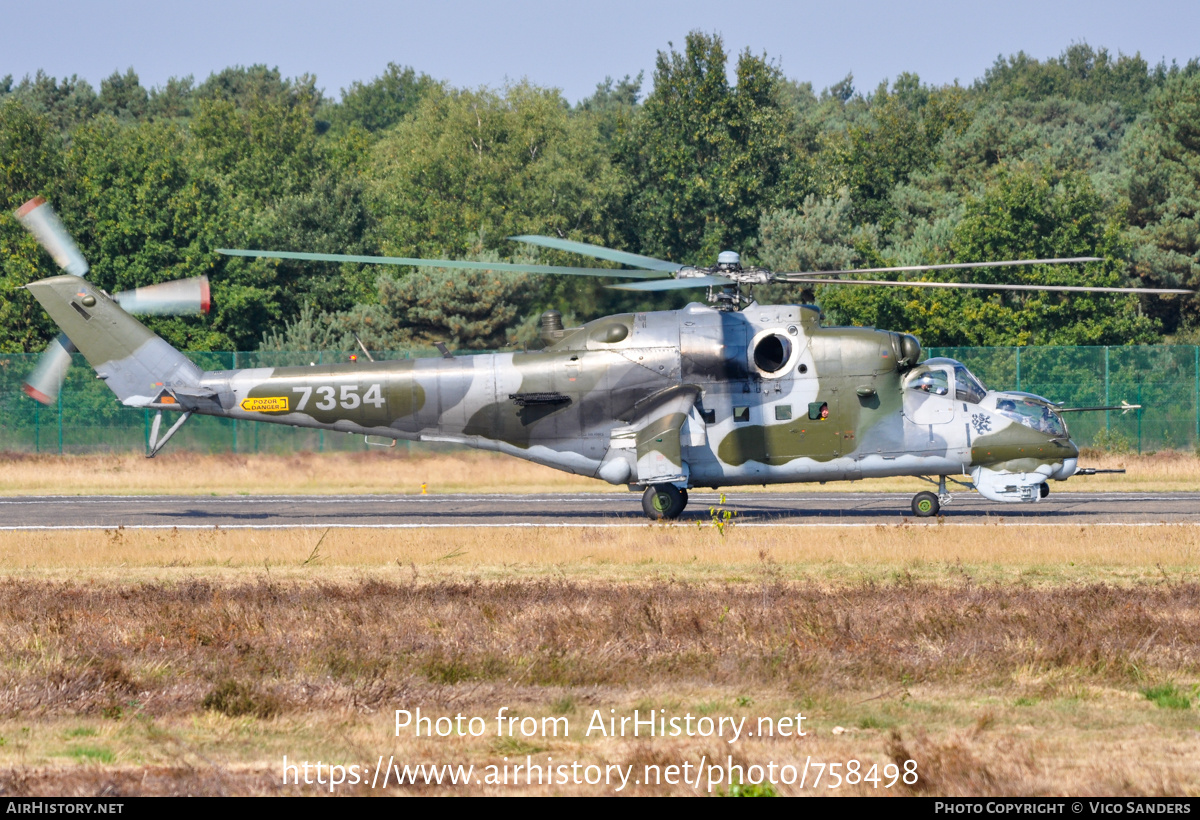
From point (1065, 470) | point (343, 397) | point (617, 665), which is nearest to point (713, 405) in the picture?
point (1065, 470)

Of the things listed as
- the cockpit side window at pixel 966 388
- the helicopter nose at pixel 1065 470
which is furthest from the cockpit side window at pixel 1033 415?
the helicopter nose at pixel 1065 470

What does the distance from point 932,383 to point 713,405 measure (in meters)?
4.06

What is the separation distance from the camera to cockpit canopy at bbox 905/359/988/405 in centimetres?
2312

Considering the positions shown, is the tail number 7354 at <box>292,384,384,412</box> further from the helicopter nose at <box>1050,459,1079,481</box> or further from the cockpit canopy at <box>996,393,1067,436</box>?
the helicopter nose at <box>1050,459,1079,481</box>

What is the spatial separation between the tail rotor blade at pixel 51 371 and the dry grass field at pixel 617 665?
18.8 ft

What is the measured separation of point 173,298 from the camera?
2306 cm

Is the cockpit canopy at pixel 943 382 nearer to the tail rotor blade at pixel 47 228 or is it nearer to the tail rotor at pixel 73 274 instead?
the tail rotor at pixel 73 274

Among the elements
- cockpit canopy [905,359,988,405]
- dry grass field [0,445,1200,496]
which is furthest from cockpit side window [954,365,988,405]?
dry grass field [0,445,1200,496]

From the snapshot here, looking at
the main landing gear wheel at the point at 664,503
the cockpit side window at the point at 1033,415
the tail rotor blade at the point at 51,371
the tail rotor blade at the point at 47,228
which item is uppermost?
the tail rotor blade at the point at 47,228

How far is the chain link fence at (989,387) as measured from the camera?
38.9 metres

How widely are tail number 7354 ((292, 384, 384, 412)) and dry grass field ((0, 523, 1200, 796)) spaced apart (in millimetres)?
5361

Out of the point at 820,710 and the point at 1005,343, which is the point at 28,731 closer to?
the point at 820,710

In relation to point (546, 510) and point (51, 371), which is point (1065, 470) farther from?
point (51, 371)

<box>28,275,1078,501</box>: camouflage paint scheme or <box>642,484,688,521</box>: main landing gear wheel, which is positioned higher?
<box>28,275,1078,501</box>: camouflage paint scheme
